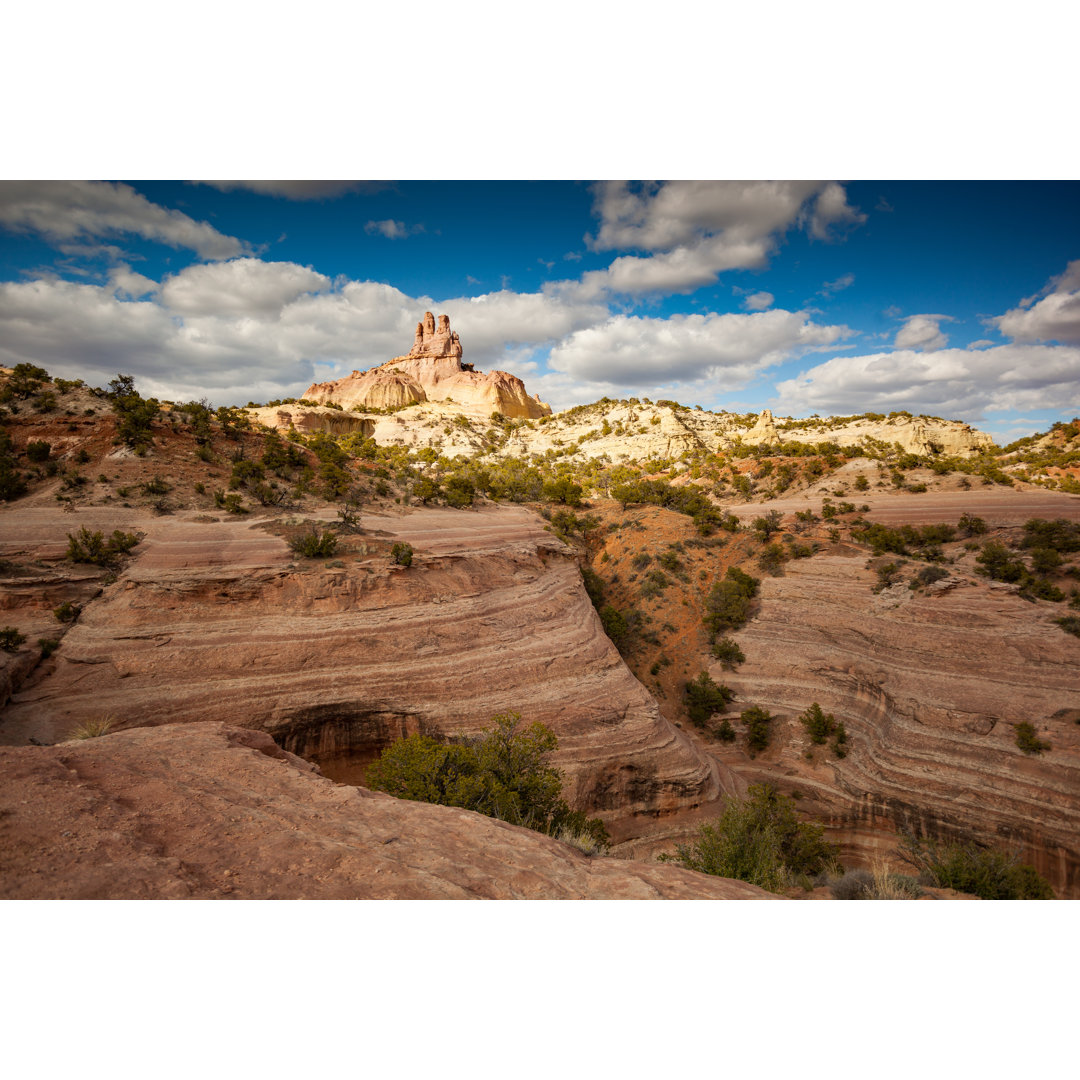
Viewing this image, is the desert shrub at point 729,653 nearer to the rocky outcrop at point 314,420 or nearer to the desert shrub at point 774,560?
the desert shrub at point 774,560

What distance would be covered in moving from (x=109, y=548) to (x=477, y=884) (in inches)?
351

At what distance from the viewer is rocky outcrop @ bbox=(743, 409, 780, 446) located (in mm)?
35594

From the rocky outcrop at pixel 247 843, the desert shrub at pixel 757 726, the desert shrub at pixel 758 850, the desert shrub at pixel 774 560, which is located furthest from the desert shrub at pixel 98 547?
the desert shrub at pixel 774 560

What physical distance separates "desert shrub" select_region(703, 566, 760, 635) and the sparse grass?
14182mm

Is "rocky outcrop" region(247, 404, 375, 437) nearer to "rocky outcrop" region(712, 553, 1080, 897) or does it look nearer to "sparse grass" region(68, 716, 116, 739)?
"sparse grass" region(68, 716, 116, 739)

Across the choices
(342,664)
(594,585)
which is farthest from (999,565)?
(342,664)

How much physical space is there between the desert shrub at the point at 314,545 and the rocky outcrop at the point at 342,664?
31 cm

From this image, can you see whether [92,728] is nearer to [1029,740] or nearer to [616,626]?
[616,626]

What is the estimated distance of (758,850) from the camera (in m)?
5.05

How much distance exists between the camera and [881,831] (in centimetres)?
961

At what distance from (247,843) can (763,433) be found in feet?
131

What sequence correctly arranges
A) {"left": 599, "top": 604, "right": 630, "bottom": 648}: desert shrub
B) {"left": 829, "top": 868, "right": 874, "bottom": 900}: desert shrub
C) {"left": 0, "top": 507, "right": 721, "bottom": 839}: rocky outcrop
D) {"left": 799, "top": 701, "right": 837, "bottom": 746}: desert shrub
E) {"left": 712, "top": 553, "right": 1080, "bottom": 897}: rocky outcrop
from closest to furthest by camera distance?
{"left": 829, "top": 868, "right": 874, "bottom": 900}: desert shrub < {"left": 0, "top": 507, "right": 721, "bottom": 839}: rocky outcrop < {"left": 712, "top": 553, "right": 1080, "bottom": 897}: rocky outcrop < {"left": 799, "top": 701, "right": 837, "bottom": 746}: desert shrub < {"left": 599, "top": 604, "right": 630, "bottom": 648}: desert shrub

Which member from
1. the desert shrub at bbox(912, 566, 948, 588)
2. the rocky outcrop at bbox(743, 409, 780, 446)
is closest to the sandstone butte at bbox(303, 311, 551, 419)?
the rocky outcrop at bbox(743, 409, 780, 446)

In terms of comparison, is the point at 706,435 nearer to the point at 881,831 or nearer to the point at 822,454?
the point at 822,454
